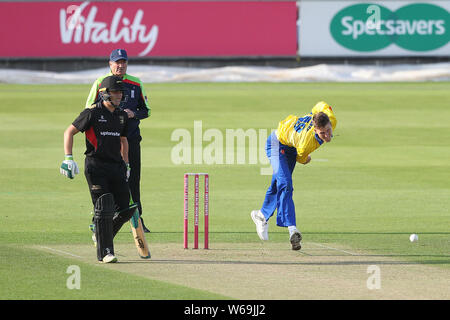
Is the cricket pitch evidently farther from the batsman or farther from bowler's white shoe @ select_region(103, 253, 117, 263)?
the batsman

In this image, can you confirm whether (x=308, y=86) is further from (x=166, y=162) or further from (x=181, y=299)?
(x=181, y=299)

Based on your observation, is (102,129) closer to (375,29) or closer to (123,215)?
(123,215)

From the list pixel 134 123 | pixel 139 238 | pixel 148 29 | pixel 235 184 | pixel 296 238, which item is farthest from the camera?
pixel 148 29

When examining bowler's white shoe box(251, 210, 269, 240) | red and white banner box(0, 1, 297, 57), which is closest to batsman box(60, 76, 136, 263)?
bowler's white shoe box(251, 210, 269, 240)

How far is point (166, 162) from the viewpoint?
17.8 metres

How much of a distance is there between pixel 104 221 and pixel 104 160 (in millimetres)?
595

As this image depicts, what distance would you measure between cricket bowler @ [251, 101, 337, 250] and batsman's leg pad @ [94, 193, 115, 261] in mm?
1870

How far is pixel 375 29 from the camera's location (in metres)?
33.4

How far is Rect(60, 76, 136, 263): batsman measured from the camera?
9.02 meters

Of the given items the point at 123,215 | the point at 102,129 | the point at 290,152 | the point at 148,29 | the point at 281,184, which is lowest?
the point at 123,215

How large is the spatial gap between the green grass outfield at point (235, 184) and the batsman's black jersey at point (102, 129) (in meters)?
1.10

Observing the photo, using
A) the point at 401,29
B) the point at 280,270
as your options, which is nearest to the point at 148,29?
the point at 401,29

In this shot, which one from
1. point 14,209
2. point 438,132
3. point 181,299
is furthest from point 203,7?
point 181,299
